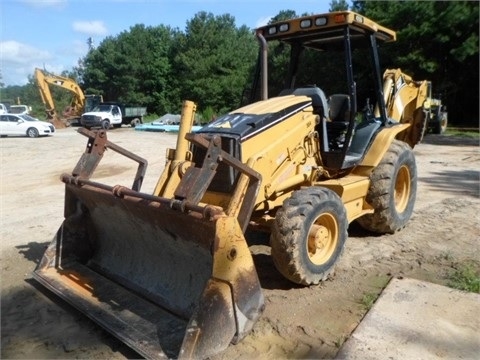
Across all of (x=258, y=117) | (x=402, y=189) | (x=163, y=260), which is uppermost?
(x=258, y=117)

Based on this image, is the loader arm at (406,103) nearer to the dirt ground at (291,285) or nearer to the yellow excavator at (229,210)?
the yellow excavator at (229,210)

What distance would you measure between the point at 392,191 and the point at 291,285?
1878 mm

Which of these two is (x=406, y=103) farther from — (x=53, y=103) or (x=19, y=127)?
(x=53, y=103)

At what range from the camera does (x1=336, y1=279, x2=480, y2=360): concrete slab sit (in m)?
3.19

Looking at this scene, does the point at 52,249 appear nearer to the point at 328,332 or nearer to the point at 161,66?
the point at 328,332

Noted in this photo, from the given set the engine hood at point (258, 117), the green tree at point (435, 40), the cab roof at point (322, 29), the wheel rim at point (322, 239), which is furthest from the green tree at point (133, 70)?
the wheel rim at point (322, 239)

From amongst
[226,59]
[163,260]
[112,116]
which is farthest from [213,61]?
[163,260]

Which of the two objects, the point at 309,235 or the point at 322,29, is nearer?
the point at 309,235

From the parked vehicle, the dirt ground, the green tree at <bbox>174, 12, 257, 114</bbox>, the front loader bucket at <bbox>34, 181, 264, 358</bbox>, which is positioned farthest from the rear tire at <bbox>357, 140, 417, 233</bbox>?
the green tree at <bbox>174, 12, 257, 114</bbox>

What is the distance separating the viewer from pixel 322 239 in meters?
4.25

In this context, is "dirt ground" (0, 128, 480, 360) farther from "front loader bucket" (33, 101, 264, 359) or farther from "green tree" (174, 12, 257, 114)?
"green tree" (174, 12, 257, 114)

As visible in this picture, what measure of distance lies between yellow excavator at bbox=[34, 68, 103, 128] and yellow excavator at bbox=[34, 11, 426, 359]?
28290 mm

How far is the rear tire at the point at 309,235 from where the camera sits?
12.7 ft

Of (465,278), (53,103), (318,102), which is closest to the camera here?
(465,278)
